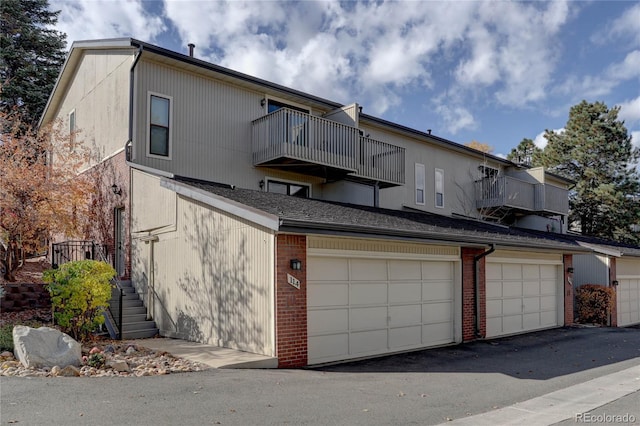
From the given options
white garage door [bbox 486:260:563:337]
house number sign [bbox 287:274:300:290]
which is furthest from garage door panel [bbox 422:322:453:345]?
house number sign [bbox 287:274:300:290]

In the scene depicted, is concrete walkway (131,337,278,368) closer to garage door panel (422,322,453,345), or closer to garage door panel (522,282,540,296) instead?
garage door panel (422,322,453,345)

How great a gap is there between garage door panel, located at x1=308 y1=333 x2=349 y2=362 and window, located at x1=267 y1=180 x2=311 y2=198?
6.84m

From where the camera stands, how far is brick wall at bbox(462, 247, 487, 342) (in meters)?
12.7

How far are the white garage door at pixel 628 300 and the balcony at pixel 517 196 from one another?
5479mm

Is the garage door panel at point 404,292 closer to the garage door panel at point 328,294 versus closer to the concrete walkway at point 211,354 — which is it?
the garage door panel at point 328,294

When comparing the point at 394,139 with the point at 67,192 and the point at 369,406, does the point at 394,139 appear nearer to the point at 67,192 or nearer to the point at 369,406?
the point at 67,192

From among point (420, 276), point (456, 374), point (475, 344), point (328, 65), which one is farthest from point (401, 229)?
point (328, 65)

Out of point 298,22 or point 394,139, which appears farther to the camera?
point 394,139

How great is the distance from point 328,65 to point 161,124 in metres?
6.59

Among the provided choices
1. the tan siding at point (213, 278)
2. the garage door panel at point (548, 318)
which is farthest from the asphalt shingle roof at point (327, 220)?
the garage door panel at point (548, 318)

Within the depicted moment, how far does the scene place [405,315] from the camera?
1133 centimetres

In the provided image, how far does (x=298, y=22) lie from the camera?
1541 cm

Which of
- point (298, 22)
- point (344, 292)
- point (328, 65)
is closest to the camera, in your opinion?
point (344, 292)

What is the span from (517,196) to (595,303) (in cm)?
677
